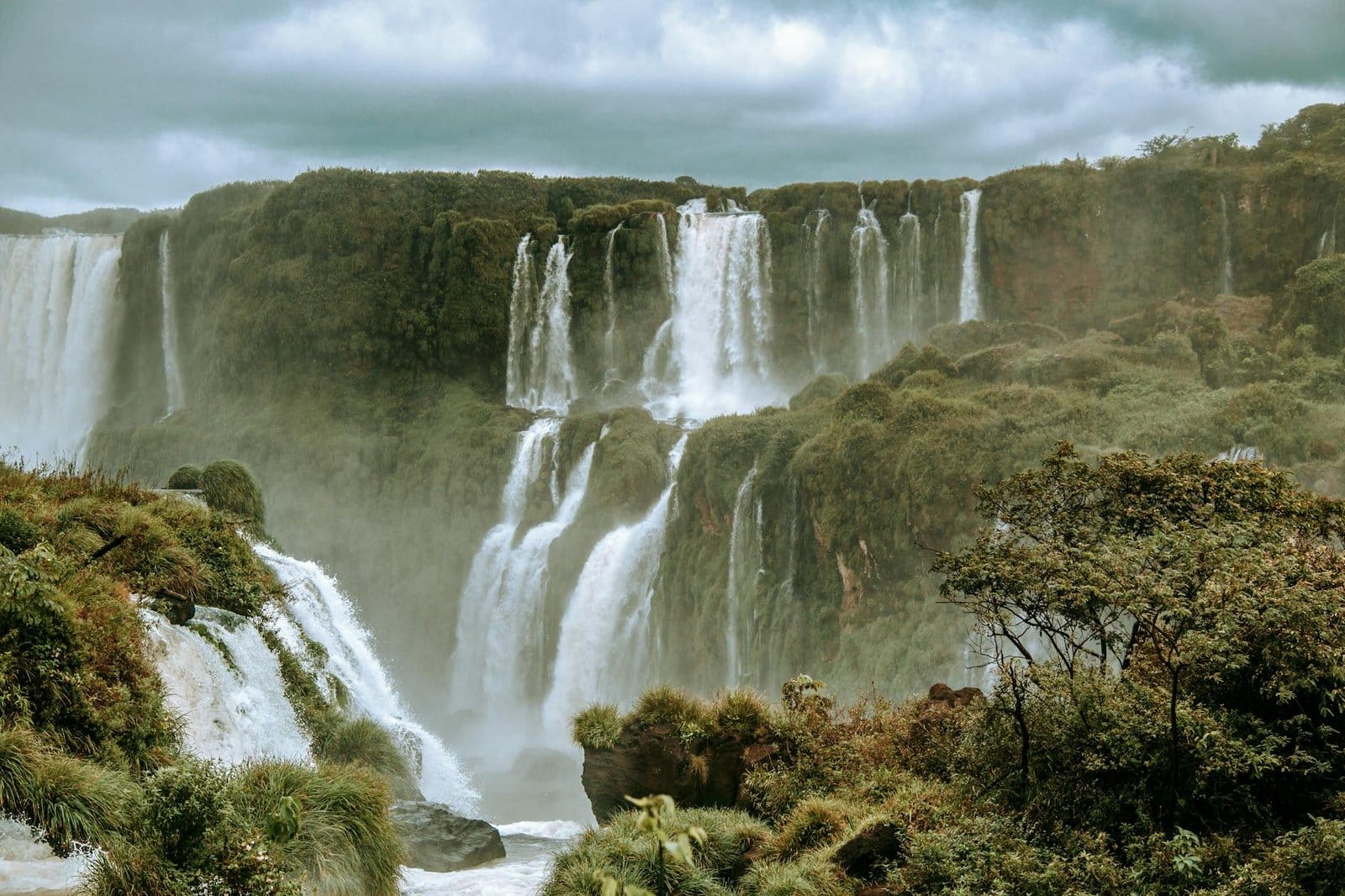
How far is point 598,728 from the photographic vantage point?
58.2ft

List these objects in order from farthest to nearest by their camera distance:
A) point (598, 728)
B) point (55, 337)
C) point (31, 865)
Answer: point (55, 337), point (598, 728), point (31, 865)

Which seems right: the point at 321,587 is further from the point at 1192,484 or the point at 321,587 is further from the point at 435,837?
the point at 1192,484

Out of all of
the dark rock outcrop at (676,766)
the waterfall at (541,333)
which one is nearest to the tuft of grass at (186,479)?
the dark rock outcrop at (676,766)

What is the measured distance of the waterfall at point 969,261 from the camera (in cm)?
4934

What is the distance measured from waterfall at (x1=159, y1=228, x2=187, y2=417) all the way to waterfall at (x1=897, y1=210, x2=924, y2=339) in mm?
38269

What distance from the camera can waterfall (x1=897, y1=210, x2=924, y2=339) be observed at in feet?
162

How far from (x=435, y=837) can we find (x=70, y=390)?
56.3m

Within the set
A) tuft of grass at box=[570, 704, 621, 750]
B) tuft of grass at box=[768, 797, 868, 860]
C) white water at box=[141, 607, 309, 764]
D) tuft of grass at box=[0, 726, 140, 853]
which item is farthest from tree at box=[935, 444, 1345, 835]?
tuft of grass at box=[0, 726, 140, 853]

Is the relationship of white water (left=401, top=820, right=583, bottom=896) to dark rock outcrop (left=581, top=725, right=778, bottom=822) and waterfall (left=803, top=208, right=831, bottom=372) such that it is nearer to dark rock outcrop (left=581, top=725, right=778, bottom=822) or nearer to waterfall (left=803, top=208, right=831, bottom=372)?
dark rock outcrop (left=581, top=725, right=778, bottom=822)

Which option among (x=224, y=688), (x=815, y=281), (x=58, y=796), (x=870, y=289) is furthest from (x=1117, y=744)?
(x=815, y=281)

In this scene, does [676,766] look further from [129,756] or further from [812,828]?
[129,756]

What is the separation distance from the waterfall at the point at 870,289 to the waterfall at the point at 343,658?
32.0 meters

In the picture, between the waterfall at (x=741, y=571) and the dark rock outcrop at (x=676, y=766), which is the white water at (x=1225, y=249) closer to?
the waterfall at (x=741, y=571)

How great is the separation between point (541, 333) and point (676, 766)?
3928 cm
